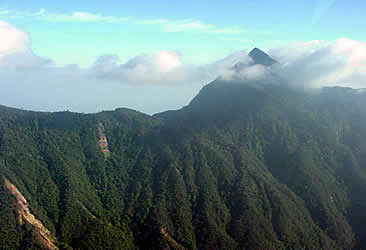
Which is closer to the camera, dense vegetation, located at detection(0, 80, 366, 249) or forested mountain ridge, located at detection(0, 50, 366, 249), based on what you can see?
forested mountain ridge, located at detection(0, 50, 366, 249)

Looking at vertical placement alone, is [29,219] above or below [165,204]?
above

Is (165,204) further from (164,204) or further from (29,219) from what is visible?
(29,219)

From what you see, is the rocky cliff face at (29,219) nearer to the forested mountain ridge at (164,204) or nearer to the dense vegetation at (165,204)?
the forested mountain ridge at (164,204)

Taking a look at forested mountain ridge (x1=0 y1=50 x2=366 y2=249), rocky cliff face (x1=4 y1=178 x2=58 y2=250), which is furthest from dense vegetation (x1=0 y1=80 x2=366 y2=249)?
rocky cliff face (x1=4 y1=178 x2=58 y2=250)

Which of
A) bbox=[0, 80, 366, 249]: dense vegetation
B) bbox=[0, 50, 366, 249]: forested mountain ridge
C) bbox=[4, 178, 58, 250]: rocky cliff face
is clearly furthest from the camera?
bbox=[0, 80, 366, 249]: dense vegetation

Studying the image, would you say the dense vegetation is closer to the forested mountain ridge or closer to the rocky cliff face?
the forested mountain ridge

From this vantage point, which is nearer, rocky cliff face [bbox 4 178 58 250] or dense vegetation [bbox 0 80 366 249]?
rocky cliff face [bbox 4 178 58 250]

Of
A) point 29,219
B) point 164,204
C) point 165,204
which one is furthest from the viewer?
point 165,204

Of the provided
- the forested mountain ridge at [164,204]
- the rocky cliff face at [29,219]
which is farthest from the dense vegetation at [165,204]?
the rocky cliff face at [29,219]

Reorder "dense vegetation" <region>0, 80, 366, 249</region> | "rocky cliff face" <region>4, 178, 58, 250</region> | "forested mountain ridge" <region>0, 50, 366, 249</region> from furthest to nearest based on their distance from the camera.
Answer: "dense vegetation" <region>0, 80, 366, 249</region>, "forested mountain ridge" <region>0, 50, 366, 249</region>, "rocky cliff face" <region>4, 178, 58, 250</region>

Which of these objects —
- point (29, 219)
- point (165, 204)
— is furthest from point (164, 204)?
point (29, 219)

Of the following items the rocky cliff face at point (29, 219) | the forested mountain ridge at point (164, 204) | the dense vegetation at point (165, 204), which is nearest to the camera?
the rocky cliff face at point (29, 219)

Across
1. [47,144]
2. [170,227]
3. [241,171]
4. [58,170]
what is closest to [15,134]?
[47,144]
